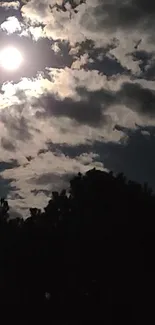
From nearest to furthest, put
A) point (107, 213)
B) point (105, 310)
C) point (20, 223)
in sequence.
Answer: point (105, 310) < point (107, 213) < point (20, 223)

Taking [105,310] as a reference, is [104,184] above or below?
above

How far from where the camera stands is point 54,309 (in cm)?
4562

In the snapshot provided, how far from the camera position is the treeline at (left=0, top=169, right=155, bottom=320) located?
1750 inches

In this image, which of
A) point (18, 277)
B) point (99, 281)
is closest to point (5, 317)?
point (18, 277)

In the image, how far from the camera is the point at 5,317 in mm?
46469

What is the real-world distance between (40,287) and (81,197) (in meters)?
7.85

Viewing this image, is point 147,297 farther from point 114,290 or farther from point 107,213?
point 107,213

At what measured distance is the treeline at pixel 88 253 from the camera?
1750 inches

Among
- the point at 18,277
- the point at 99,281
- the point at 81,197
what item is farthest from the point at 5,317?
the point at 81,197

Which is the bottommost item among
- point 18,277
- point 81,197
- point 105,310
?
point 105,310

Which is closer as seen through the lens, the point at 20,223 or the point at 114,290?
the point at 114,290

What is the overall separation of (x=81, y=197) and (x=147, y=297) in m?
9.57

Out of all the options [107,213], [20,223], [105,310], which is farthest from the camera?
[20,223]

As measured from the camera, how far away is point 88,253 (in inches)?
1804
